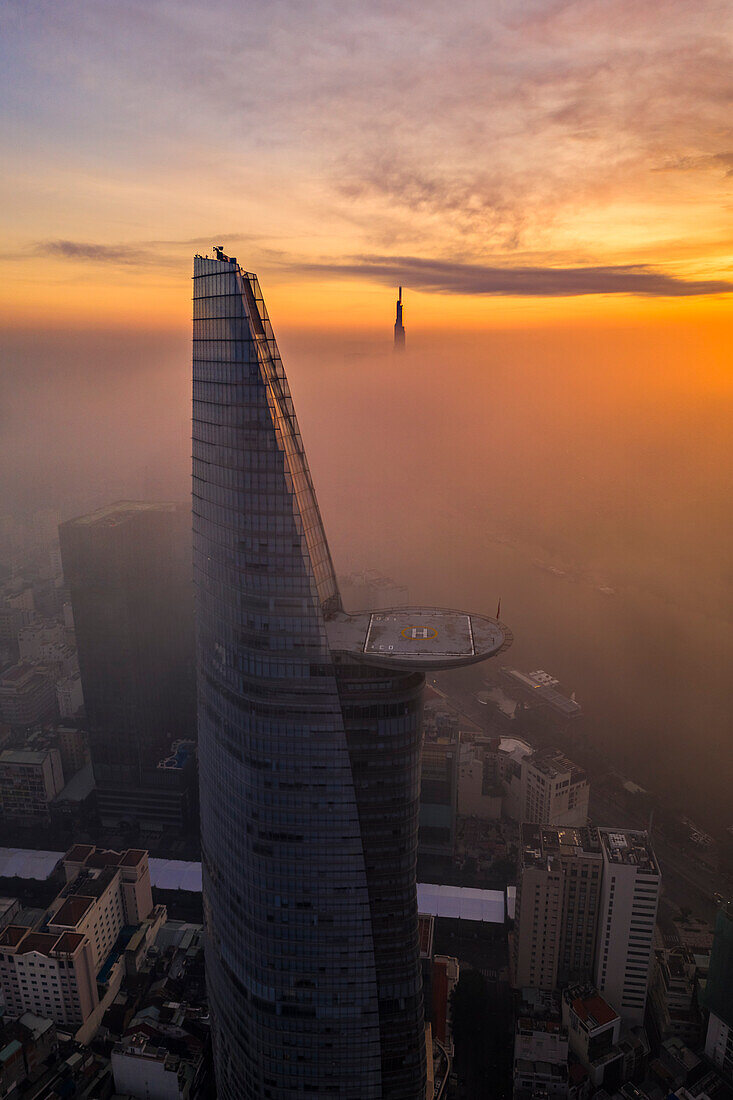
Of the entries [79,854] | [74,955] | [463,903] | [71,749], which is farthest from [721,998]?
[71,749]

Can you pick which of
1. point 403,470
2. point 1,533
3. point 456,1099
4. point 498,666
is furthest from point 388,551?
point 456,1099

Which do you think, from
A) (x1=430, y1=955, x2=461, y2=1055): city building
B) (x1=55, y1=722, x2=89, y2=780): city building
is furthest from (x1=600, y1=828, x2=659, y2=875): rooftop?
(x1=55, y1=722, x2=89, y2=780): city building

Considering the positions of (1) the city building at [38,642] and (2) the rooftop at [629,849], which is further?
(1) the city building at [38,642]

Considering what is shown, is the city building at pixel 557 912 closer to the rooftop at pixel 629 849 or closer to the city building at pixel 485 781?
the rooftop at pixel 629 849

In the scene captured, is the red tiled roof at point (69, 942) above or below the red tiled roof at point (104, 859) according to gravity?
above

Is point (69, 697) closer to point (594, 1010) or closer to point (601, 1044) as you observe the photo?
point (594, 1010)

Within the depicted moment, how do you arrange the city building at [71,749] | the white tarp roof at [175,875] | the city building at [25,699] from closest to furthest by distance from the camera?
the white tarp roof at [175,875]
the city building at [71,749]
the city building at [25,699]

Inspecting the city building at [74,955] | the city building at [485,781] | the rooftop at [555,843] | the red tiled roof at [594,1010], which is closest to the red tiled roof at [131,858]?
the city building at [74,955]
